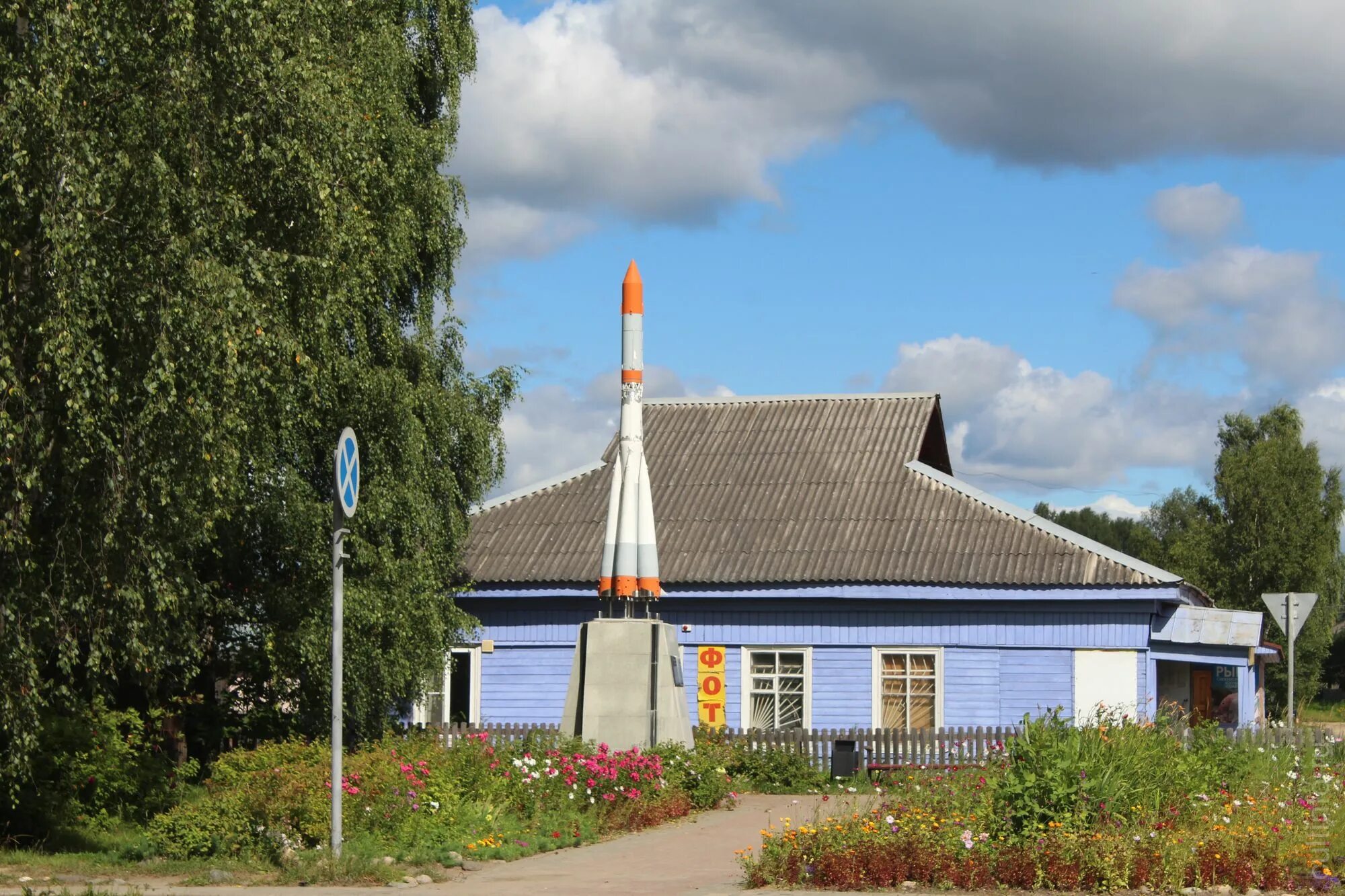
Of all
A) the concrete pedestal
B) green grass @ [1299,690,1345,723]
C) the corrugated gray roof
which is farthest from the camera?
green grass @ [1299,690,1345,723]

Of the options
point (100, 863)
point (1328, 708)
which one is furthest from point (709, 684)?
point (1328, 708)

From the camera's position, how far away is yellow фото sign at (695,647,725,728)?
25.8 m

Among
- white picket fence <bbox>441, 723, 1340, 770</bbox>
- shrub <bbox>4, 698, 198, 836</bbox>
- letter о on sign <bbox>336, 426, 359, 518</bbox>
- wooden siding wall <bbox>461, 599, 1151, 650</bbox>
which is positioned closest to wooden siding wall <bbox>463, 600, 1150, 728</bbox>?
wooden siding wall <bbox>461, 599, 1151, 650</bbox>

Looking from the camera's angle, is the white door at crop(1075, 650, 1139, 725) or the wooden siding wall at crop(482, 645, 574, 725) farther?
the wooden siding wall at crop(482, 645, 574, 725)

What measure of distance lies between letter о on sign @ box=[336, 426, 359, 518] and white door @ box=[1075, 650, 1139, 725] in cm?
1529

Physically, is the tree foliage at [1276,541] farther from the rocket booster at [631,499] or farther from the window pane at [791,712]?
the rocket booster at [631,499]

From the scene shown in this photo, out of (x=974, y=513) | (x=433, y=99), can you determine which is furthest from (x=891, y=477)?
(x=433, y=99)

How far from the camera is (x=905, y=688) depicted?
25.5 meters

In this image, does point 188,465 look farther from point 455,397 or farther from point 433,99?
point 433,99

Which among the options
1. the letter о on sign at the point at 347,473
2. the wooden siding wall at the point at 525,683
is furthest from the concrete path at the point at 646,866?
the wooden siding wall at the point at 525,683

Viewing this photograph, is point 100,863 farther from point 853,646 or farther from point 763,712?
point 853,646

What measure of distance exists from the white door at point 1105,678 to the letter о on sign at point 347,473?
15294mm

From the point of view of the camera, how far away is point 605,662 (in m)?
20.7

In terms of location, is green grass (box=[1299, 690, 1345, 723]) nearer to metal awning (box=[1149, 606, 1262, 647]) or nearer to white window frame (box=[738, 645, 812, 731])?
metal awning (box=[1149, 606, 1262, 647])
